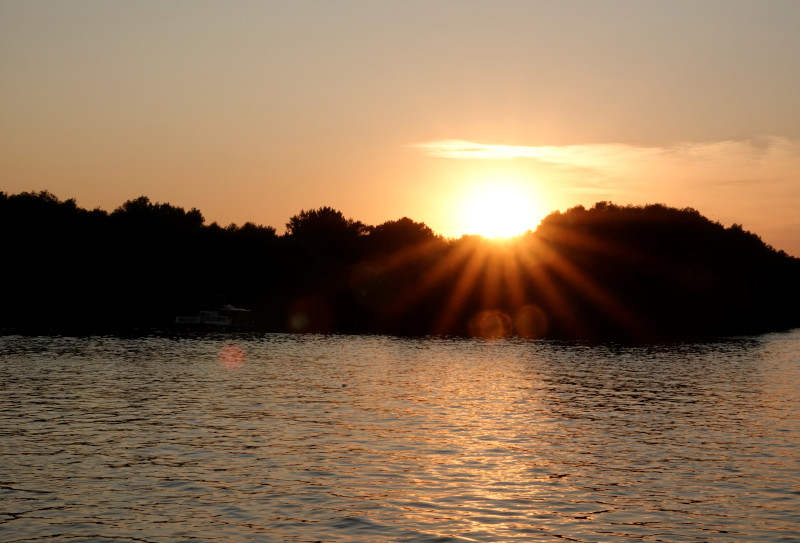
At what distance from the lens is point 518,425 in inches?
2024

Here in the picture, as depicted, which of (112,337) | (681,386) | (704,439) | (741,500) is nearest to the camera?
(741,500)

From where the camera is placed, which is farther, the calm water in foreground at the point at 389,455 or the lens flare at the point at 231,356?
the lens flare at the point at 231,356

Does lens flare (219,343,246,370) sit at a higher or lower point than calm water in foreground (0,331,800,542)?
lower

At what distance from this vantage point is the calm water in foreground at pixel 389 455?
2828 centimetres

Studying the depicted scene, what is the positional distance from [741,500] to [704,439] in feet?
48.5

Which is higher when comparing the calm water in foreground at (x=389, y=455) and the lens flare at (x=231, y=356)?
the calm water in foreground at (x=389, y=455)

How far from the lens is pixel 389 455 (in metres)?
40.4

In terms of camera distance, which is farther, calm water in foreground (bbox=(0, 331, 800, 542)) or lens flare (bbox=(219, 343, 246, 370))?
lens flare (bbox=(219, 343, 246, 370))

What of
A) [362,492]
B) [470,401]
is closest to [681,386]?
[470,401]

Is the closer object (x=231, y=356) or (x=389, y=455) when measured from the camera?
(x=389, y=455)

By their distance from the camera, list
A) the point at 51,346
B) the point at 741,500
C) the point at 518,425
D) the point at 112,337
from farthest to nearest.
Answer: the point at 112,337 < the point at 51,346 < the point at 518,425 < the point at 741,500

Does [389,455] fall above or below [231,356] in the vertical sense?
above

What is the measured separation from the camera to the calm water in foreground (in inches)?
1113

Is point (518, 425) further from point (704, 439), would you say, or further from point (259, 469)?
point (259, 469)
